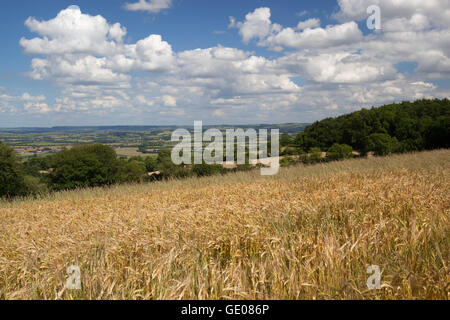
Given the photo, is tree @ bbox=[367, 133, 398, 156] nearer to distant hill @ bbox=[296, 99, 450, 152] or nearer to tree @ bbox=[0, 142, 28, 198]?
distant hill @ bbox=[296, 99, 450, 152]

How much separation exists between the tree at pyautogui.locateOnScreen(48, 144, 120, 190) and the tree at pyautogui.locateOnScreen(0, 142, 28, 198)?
3.49 meters

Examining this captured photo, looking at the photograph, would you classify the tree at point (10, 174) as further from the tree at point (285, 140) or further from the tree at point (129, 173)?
the tree at point (285, 140)

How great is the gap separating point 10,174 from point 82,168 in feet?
21.1

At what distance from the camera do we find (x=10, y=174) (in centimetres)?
2864

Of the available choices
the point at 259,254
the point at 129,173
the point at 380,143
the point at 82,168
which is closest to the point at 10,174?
the point at 82,168

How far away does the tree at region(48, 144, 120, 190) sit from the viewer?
108ft

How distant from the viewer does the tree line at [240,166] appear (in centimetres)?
3080

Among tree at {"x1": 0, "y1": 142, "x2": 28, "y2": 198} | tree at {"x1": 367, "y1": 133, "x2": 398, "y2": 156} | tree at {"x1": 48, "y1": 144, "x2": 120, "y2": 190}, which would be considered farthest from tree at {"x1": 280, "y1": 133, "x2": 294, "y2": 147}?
tree at {"x1": 0, "y1": 142, "x2": 28, "y2": 198}

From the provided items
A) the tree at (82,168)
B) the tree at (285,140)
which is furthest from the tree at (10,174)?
the tree at (285,140)

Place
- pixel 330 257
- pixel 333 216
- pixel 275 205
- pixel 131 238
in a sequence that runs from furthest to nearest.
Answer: pixel 275 205 → pixel 333 216 → pixel 131 238 → pixel 330 257
